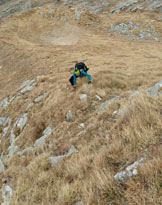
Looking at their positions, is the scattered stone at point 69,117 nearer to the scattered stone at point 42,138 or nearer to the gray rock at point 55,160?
the scattered stone at point 42,138

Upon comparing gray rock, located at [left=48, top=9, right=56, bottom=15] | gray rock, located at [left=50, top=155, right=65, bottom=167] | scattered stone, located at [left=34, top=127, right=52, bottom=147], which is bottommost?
scattered stone, located at [left=34, top=127, right=52, bottom=147]

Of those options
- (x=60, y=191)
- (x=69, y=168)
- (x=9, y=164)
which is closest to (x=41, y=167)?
(x=69, y=168)

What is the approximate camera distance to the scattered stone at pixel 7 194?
2.76 metres

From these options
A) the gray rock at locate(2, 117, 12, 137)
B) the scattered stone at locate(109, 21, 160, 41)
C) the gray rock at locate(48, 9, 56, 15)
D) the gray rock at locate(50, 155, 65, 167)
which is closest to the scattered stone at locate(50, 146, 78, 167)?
the gray rock at locate(50, 155, 65, 167)

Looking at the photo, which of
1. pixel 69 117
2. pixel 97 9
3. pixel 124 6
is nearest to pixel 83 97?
pixel 69 117

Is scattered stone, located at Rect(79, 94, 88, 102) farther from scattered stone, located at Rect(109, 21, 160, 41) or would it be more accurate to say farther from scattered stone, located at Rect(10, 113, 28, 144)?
scattered stone, located at Rect(109, 21, 160, 41)

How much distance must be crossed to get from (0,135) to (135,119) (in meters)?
7.12

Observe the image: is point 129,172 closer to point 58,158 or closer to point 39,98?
point 58,158

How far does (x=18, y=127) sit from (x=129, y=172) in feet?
19.1

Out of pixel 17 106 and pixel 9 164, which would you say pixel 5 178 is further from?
pixel 17 106

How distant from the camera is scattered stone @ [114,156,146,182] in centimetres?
189

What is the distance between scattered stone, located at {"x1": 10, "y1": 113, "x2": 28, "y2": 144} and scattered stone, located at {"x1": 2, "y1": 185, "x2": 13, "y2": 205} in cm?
299

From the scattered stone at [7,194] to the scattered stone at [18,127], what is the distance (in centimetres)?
299

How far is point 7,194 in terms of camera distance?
9.63 ft
